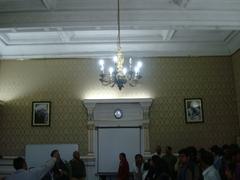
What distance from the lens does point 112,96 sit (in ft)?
29.0

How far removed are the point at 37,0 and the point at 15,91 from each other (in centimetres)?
364

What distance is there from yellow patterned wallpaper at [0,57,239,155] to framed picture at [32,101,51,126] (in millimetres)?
134

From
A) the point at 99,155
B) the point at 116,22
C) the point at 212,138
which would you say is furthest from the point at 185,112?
the point at 116,22

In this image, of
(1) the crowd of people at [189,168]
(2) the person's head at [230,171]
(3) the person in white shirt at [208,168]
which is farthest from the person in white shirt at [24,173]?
(2) the person's head at [230,171]

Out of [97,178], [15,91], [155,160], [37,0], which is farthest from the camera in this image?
[15,91]

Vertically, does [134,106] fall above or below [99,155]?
above

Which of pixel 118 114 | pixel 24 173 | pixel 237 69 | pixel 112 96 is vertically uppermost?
pixel 237 69

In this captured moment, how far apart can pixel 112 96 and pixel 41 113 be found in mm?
2190

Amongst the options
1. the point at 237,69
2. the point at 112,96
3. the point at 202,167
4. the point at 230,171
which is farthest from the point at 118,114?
the point at 230,171

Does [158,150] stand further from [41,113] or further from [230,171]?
[230,171]

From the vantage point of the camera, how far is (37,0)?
6324 millimetres

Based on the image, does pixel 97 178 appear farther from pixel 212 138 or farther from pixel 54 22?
pixel 54 22

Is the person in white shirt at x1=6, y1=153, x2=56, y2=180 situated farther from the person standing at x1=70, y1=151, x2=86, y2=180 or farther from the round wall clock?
the round wall clock

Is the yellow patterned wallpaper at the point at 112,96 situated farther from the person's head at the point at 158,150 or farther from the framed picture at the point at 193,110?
the person's head at the point at 158,150
